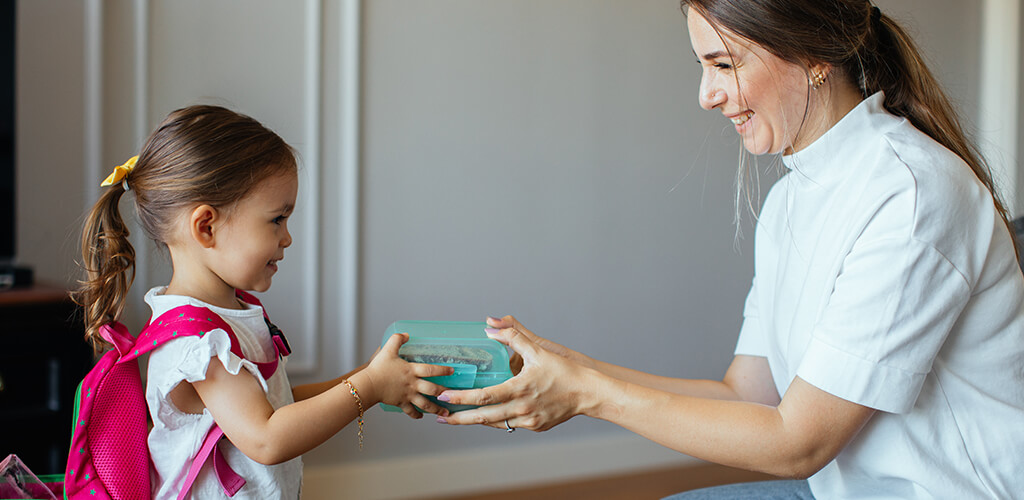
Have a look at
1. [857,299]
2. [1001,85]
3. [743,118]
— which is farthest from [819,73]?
[1001,85]

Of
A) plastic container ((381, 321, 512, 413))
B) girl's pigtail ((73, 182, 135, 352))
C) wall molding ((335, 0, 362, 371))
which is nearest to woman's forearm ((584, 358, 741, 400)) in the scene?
plastic container ((381, 321, 512, 413))

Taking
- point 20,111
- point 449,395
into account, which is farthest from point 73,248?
point 449,395

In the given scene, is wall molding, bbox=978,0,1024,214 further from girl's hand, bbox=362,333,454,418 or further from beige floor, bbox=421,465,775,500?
girl's hand, bbox=362,333,454,418

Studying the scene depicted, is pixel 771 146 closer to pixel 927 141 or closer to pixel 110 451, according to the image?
pixel 927 141

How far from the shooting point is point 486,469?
273 centimetres

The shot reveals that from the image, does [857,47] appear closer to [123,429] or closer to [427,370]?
[427,370]

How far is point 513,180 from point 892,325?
1759mm

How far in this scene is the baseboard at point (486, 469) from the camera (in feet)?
8.14

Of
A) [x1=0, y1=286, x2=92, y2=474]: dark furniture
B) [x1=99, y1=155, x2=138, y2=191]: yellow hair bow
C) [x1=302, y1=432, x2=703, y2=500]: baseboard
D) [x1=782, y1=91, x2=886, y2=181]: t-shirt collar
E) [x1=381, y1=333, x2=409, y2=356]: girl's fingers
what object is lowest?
[x1=302, y1=432, x2=703, y2=500]: baseboard

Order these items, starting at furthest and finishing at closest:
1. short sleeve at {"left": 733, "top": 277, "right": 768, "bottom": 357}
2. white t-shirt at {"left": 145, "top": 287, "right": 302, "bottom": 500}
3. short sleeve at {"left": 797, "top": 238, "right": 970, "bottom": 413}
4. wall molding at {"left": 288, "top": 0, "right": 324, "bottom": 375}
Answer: wall molding at {"left": 288, "top": 0, "right": 324, "bottom": 375}
short sleeve at {"left": 733, "top": 277, "right": 768, "bottom": 357}
white t-shirt at {"left": 145, "top": 287, "right": 302, "bottom": 500}
short sleeve at {"left": 797, "top": 238, "right": 970, "bottom": 413}

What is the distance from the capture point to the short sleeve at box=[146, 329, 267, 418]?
44.9 inches

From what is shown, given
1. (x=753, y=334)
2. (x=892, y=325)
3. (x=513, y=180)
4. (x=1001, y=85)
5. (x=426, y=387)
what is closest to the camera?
(x=892, y=325)

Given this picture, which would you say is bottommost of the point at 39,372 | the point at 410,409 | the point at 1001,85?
the point at 39,372

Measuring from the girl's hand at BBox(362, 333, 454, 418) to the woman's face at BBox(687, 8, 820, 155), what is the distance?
A: 612 millimetres
